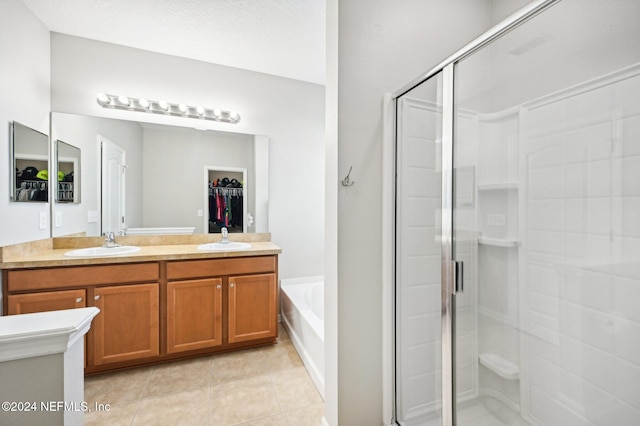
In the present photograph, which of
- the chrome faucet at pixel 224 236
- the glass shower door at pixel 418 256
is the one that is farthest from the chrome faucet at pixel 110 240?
the glass shower door at pixel 418 256

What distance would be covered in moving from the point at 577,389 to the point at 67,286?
2.94 meters

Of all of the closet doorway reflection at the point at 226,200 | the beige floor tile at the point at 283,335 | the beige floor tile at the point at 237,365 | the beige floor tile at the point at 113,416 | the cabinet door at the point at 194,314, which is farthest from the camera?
the closet doorway reflection at the point at 226,200

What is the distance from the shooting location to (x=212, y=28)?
218 cm

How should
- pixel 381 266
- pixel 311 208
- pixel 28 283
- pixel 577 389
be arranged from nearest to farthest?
pixel 577 389, pixel 381 266, pixel 28 283, pixel 311 208

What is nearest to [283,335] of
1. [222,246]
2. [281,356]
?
[281,356]

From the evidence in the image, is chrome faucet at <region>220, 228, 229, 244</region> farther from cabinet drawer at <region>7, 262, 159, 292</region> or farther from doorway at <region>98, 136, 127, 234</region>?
doorway at <region>98, 136, 127, 234</region>

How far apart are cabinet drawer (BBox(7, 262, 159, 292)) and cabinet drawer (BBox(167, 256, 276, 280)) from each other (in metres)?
0.14

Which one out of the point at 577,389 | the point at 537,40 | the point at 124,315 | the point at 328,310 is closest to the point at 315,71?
the point at 537,40

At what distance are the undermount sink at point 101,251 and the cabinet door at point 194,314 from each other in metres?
0.47

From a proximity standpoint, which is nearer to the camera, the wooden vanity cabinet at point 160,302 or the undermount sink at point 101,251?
the wooden vanity cabinet at point 160,302

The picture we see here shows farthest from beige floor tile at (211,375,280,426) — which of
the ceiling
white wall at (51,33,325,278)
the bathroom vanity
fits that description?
the ceiling

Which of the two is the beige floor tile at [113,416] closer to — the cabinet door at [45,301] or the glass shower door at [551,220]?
the cabinet door at [45,301]

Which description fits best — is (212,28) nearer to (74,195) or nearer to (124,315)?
(74,195)

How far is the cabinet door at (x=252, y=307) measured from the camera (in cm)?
228
